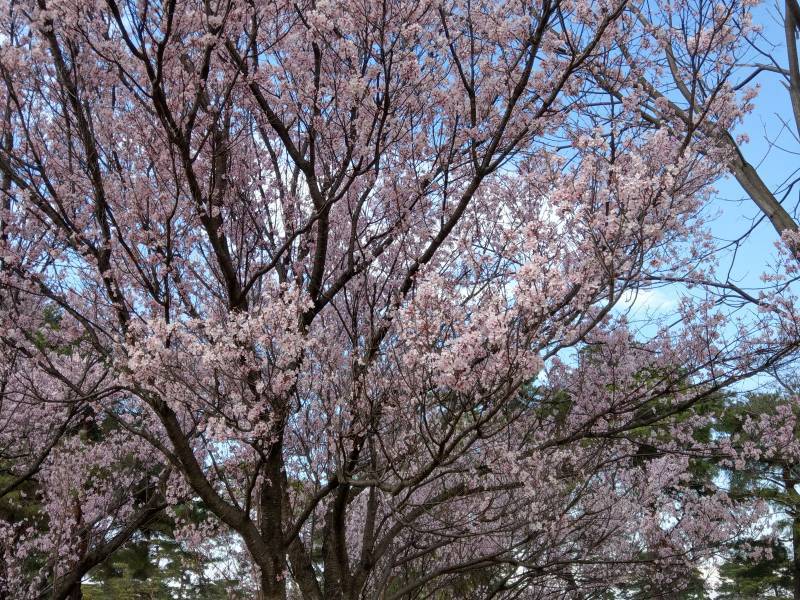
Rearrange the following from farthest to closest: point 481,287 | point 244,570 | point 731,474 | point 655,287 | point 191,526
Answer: point 731,474, point 244,570, point 191,526, point 655,287, point 481,287

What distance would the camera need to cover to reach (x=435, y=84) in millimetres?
6668

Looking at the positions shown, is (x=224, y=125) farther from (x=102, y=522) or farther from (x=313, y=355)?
(x=102, y=522)

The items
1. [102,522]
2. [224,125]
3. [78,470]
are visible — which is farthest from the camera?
[102,522]

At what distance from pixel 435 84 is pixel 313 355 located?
2.85 m

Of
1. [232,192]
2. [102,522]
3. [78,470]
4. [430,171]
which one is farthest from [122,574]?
[430,171]

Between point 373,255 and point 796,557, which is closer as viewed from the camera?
point 373,255

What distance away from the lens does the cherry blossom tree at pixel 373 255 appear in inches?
197

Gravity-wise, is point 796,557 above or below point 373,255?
below

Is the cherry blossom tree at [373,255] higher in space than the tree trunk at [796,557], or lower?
higher

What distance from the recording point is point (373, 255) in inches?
271

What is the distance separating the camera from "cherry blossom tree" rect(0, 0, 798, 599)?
197 inches

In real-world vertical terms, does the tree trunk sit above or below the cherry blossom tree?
below

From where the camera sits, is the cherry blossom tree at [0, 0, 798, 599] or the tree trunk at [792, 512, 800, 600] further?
the tree trunk at [792, 512, 800, 600]

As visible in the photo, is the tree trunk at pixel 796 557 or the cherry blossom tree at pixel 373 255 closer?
the cherry blossom tree at pixel 373 255
